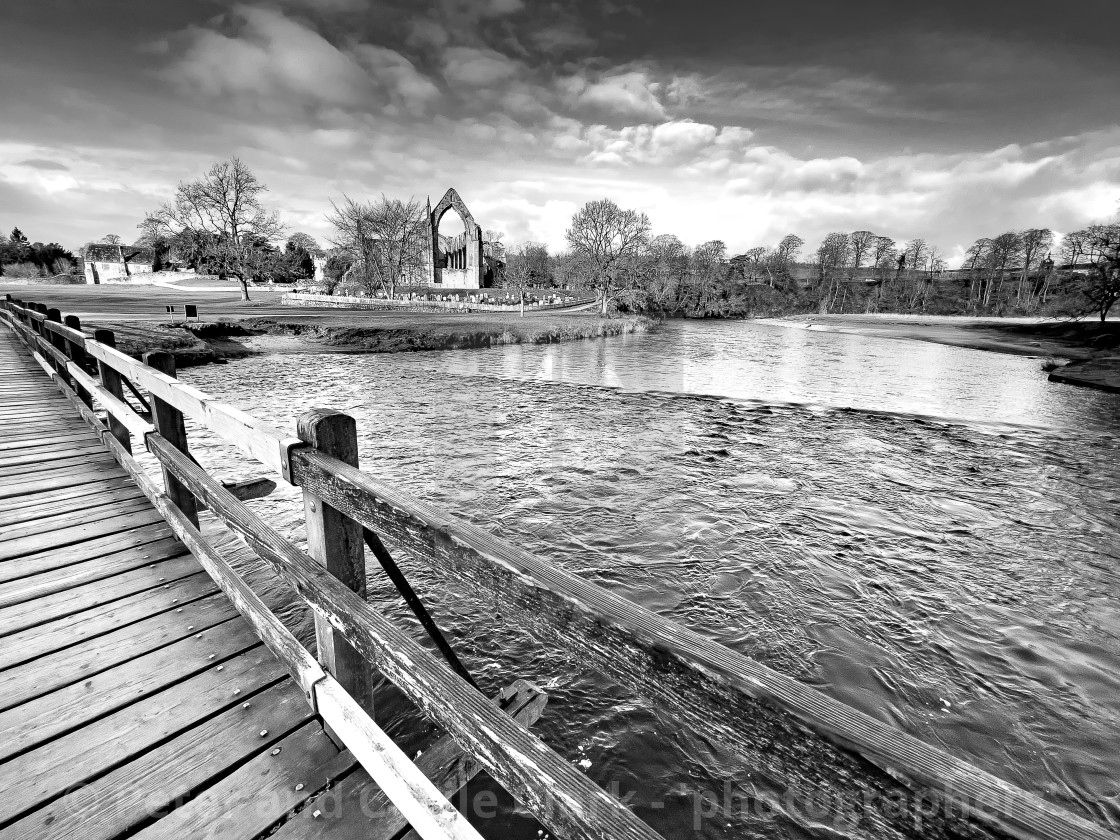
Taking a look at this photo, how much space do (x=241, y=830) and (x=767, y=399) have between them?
52.1 feet

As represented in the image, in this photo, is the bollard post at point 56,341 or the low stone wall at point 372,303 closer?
the bollard post at point 56,341

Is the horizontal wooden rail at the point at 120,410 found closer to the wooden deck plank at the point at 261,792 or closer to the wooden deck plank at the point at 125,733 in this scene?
the wooden deck plank at the point at 125,733

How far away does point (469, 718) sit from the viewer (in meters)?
1.57

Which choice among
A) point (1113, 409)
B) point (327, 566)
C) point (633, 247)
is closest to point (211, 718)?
point (327, 566)

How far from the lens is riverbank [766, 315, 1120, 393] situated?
71.8 feet

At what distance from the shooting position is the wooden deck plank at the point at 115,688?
227 cm

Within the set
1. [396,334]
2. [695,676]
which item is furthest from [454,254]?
[695,676]

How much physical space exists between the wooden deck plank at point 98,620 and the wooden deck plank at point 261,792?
4.99 ft

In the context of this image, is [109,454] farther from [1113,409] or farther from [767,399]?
[1113,409]

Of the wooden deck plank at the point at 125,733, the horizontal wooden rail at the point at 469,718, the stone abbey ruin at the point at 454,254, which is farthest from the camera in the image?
the stone abbey ruin at the point at 454,254

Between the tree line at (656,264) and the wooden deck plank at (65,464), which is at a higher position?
the tree line at (656,264)

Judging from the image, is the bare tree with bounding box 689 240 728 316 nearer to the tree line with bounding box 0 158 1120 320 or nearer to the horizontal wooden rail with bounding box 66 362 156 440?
the tree line with bounding box 0 158 1120 320

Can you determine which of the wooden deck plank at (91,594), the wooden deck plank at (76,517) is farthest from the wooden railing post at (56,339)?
the wooden deck plank at (91,594)

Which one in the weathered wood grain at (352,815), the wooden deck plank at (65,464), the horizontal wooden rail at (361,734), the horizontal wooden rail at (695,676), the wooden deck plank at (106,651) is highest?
the horizontal wooden rail at (695,676)
